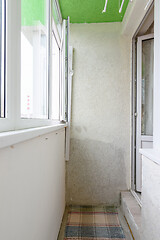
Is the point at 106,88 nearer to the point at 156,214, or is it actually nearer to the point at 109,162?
the point at 109,162

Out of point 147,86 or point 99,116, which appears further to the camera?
point 99,116

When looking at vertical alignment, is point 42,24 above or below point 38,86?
above

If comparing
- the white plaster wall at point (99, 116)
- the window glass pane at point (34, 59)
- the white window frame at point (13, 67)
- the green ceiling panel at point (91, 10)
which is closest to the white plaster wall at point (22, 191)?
the white window frame at point (13, 67)

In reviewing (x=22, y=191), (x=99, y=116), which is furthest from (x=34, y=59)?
Result: (x=99, y=116)

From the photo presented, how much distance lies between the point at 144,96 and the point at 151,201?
1473 millimetres

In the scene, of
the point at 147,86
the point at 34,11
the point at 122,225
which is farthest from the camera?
the point at 147,86

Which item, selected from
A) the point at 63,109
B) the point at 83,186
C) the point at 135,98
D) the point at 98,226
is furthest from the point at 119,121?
the point at 98,226

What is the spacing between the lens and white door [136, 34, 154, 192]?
2.30m

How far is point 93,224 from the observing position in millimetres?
2113

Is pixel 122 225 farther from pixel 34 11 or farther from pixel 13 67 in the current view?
pixel 34 11

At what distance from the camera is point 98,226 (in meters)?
2.07

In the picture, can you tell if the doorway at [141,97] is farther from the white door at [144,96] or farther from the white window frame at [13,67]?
→ the white window frame at [13,67]

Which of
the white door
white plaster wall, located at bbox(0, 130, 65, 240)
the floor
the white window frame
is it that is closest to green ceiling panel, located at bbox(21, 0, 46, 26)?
the white window frame

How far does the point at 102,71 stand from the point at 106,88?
0.81 ft
